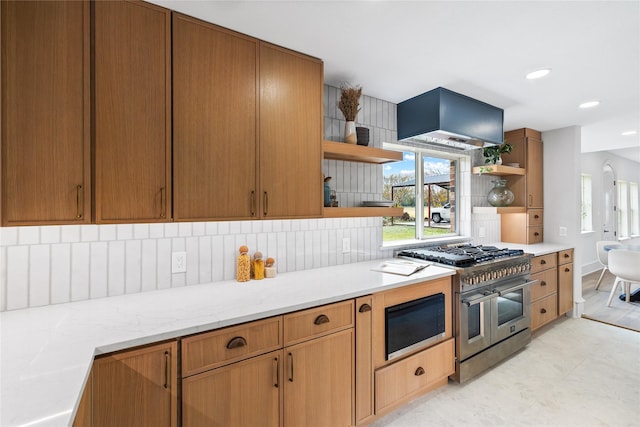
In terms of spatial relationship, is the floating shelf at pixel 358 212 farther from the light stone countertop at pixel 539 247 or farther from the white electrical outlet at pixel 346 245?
the light stone countertop at pixel 539 247

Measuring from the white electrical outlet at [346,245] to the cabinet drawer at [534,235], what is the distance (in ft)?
9.14

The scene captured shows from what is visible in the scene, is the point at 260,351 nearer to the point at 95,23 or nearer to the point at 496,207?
the point at 95,23

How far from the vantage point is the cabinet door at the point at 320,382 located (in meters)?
1.48

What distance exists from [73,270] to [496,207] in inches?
162

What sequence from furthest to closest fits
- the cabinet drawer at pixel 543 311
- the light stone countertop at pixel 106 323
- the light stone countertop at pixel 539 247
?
1. the light stone countertop at pixel 539 247
2. the cabinet drawer at pixel 543 311
3. the light stone countertop at pixel 106 323

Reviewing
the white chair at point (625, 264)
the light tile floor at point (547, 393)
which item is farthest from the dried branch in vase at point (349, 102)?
the white chair at point (625, 264)

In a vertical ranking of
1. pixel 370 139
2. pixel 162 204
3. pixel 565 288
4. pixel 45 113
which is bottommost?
pixel 565 288

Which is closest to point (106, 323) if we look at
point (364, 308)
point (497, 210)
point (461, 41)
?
point (364, 308)

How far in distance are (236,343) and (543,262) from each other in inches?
138

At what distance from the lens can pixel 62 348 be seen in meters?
1.03

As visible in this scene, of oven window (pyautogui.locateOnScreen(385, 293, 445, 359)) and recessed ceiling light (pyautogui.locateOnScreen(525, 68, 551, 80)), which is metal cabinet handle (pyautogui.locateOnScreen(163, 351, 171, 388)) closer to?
oven window (pyautogui.locateOnScreen(385, 293, 445, 359))

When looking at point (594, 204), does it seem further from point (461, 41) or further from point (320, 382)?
point (320, 382)

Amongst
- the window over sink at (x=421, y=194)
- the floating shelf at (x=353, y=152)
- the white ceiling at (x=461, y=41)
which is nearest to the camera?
the white ceiling at (x=461, y=41)

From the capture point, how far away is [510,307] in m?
2.68
